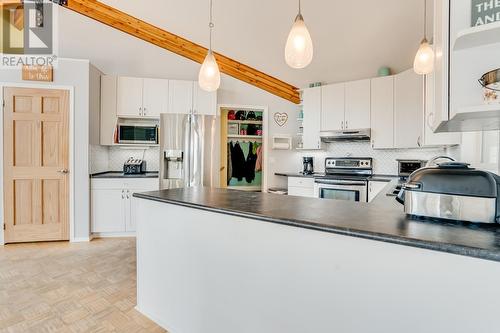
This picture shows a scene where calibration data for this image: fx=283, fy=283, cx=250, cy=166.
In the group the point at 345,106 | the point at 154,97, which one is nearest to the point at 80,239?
the point at 154,97

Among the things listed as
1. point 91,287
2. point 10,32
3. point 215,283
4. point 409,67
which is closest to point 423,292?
point 215,283

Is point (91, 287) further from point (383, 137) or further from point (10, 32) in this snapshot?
point (383, 137)

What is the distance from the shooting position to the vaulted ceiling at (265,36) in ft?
11.6

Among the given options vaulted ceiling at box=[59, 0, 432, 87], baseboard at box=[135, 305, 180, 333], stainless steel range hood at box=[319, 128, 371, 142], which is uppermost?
vaulted ceiling at box=[59, 0, 432, 87]

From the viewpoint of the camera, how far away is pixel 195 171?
13.5 ft

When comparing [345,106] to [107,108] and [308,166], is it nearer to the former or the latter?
[308,166]

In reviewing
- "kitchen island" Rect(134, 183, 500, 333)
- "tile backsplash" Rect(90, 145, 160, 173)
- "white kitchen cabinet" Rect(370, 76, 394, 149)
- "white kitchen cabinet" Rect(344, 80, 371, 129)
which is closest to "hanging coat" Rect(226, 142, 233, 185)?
"tile backsplash" Rect(90, 145, 160, 173)

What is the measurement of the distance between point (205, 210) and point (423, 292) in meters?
1.11

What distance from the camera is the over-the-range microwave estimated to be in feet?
13.9

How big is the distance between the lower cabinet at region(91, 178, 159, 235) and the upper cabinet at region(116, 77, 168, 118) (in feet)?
3.36

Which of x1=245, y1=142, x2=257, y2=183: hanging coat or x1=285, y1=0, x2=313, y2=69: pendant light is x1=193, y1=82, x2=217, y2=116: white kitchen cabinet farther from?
x1=285, y1=0, x2=313, y2=69: pendant light

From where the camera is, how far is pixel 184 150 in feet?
13.4

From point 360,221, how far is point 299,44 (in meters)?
1.29

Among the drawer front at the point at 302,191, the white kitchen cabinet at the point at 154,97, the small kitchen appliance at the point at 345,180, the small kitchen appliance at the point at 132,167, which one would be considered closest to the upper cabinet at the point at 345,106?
the small kitchen appliance at the point at 345,180
